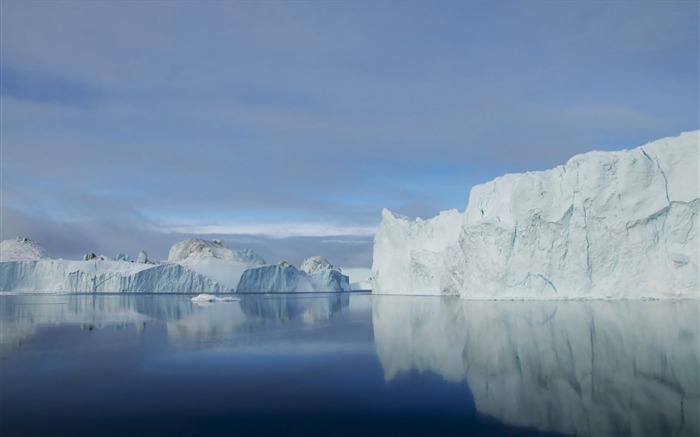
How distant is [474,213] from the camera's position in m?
30.7

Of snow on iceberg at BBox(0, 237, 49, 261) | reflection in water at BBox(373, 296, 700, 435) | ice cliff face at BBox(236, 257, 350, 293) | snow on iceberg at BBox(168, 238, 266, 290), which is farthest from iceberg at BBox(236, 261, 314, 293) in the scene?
reflection in water at BBox(373, 296, 700, 435)

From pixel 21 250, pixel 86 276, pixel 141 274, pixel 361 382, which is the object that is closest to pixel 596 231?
pixel 361 382

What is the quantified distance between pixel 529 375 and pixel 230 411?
421 cm

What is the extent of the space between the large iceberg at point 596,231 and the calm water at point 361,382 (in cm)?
1125

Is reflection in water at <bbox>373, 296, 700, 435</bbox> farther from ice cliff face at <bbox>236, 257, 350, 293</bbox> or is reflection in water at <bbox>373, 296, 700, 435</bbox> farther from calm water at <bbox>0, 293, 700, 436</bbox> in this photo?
ice cliff face at <bbox>236, 257, 350, 293</bbox>

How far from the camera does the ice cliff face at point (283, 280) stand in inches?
2140

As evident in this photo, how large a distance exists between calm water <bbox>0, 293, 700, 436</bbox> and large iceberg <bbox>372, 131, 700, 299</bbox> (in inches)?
443

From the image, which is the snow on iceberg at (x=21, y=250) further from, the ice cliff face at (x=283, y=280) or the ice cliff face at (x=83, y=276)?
the ice cliff face at (x=283, y=280)

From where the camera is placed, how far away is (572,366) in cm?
792

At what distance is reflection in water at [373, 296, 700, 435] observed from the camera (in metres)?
5.42

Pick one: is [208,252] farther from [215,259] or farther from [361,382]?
[361,382]

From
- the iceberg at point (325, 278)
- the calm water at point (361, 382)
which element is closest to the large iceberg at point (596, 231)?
the calm water at point (361, 382)

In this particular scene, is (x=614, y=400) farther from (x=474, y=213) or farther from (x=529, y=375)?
(x=474, y=213)

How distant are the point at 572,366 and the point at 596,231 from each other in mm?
17886
